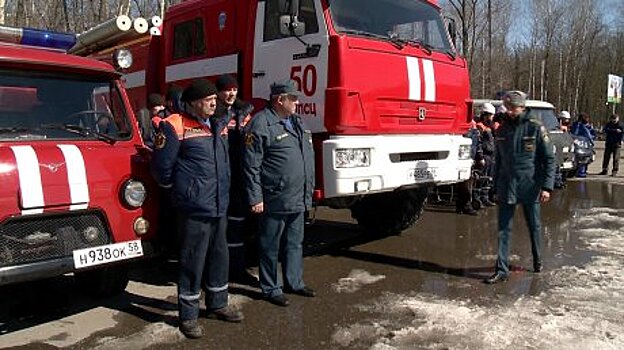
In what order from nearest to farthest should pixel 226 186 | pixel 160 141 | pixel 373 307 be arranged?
pixel 160 141, pixel 226 186, pixel 373 307

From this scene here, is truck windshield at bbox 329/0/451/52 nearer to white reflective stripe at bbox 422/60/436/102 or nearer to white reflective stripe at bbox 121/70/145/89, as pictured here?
white reflective stripe at bbox 422/60/436/102

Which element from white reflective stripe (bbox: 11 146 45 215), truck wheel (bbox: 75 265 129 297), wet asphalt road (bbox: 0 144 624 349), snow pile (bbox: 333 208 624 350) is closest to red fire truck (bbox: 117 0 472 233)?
wet asphalt road (bbox: 0 144 624 349)

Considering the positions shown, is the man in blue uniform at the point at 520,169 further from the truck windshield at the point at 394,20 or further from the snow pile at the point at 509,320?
the truck windshield at the point at 394,20

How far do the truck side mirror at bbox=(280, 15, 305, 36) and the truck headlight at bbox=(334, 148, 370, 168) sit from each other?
1.19 metres

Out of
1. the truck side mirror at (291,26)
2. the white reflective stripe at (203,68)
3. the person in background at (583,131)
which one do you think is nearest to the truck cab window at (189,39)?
the white reflective stripe at (203,68)

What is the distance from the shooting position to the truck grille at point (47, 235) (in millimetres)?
3816

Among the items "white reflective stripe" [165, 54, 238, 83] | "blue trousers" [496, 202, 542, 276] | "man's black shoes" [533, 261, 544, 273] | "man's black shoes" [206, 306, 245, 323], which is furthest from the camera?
"white reflective stripe" [165, 54, 238, 83]

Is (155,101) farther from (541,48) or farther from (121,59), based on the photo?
(541,48)

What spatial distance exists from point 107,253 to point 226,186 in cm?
95

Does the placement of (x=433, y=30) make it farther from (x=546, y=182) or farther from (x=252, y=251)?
(x=252, y=251)

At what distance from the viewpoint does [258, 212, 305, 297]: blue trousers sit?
5047mm

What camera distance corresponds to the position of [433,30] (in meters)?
6.62

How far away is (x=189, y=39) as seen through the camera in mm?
7035

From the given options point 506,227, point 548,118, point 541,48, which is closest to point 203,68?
point 506,227
